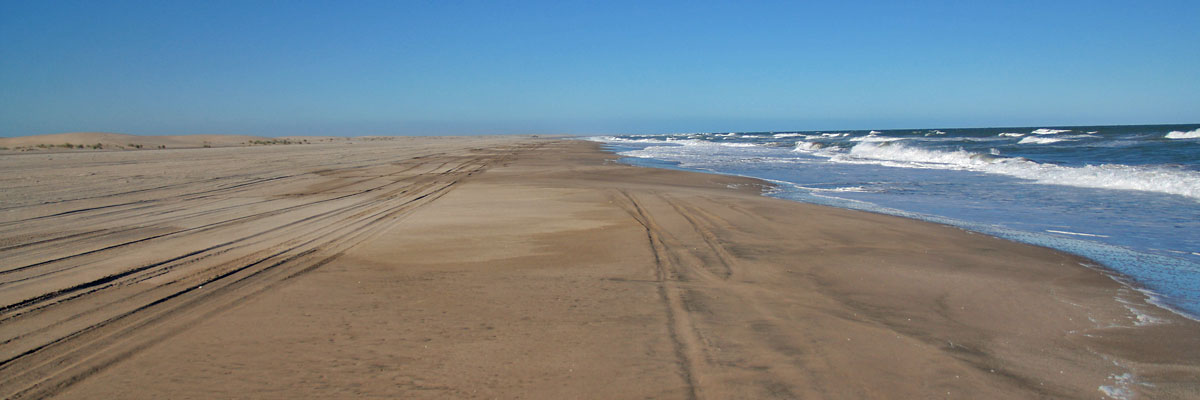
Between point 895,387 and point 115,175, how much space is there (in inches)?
701

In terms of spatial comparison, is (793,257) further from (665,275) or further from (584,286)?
(584,286)

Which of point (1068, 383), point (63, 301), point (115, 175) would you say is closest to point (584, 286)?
point (1068, 383)

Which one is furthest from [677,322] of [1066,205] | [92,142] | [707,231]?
[92,142]

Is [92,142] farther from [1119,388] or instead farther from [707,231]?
[1119,388]

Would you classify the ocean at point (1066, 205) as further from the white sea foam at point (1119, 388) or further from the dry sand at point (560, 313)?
the white sea foam at point (1119, 388)

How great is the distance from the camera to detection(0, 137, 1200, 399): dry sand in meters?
2.83

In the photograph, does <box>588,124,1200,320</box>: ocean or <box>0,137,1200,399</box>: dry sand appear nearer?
<box>0,137,1200,399</box>: dry sand

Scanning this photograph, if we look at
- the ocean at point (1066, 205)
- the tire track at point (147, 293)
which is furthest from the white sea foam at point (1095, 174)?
the tire track at point (147, 293)

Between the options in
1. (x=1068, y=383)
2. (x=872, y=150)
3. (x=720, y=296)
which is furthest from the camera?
(x=872, y=150)

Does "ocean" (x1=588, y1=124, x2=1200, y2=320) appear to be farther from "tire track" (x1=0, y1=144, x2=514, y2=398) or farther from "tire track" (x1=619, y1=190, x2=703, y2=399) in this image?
"tire track" (x1=0, y1=144, x2=514, y2=398)

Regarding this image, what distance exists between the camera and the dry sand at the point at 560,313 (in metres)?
2.83

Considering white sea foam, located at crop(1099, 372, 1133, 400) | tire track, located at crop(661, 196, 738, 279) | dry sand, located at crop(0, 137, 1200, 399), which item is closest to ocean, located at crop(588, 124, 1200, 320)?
dry sand, located at crop(0, 137, 1200, 399)

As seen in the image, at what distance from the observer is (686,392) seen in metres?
2.71

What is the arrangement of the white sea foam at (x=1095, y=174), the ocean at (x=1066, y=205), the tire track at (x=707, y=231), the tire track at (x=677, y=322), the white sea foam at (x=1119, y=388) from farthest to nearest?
the white sea foam at (x=1095, y=174)
the ocean at (x=1066, y=205)
the tire track at (x=707, y=231)
the tire track at (x=677, y=322)
the white sea foam at (x=1119, y=388)
